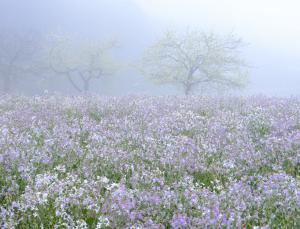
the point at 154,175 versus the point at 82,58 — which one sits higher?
the point at 82,58

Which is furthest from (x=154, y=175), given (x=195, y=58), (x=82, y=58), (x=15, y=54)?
(x=15, y=54)

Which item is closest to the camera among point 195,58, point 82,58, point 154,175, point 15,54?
point 154,175

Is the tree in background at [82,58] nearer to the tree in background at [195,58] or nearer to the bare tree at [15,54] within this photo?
the bare tree at [15,54]

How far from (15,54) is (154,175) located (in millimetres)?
44050

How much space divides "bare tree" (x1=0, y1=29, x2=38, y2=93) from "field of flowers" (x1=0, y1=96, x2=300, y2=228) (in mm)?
39602

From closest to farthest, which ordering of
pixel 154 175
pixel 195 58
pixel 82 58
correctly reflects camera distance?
pixel 154 175 < pixel 195 58 < pixel 82 58

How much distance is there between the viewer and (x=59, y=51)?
44.5 metres

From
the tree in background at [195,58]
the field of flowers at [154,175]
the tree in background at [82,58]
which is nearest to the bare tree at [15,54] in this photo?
the tree in background at [82,58]

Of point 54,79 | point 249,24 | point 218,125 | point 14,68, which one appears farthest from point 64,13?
point 218,125

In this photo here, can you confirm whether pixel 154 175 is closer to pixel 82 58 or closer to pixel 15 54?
pixel 82 58

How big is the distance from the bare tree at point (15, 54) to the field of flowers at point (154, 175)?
130 ft

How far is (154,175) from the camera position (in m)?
4.45

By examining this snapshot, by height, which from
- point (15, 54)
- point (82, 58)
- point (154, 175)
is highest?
point (82, 58)

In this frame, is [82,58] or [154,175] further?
[82,58]
